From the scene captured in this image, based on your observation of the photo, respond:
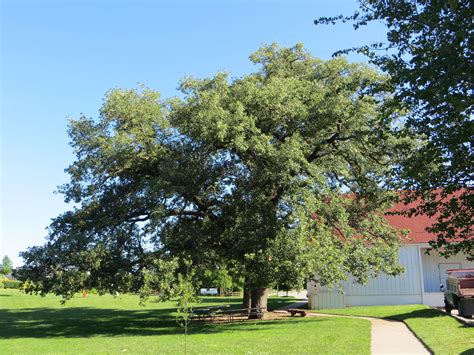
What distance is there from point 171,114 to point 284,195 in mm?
5972

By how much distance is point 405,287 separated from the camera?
26.7m

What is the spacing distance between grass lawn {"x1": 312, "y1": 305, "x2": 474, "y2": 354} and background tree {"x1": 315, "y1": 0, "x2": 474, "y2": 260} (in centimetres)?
373

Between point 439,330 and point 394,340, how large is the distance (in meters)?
2.00

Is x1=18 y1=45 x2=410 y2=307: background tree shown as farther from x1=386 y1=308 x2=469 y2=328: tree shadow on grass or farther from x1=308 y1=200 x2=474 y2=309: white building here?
x1=308 y1=200 x2=474 y2=309: white building

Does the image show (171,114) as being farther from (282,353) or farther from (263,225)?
(282,353)

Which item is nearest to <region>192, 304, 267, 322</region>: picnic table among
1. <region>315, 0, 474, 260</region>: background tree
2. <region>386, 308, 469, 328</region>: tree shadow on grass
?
<region>386, 308, 469, 328</region>: tree shadow on grass

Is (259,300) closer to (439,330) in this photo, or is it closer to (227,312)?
(227,312)

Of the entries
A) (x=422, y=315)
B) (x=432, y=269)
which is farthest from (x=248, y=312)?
(x=432, y=269)

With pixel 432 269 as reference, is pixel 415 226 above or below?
above

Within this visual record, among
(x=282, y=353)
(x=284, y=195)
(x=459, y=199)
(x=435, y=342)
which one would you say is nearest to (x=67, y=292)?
(x=284, y=195)

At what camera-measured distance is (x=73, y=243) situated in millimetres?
18609

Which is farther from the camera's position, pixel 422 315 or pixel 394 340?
pixel 422 315

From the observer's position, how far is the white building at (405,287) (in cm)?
2658

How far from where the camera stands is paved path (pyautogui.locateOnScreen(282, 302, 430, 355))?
1114 cm
